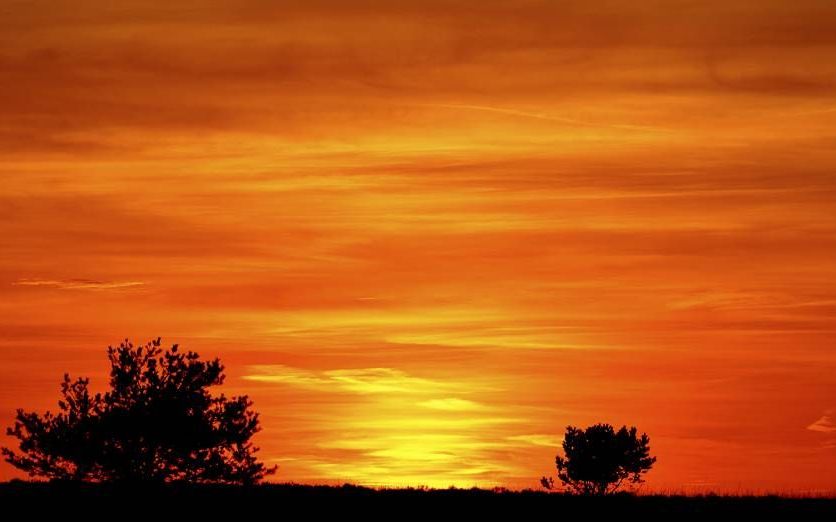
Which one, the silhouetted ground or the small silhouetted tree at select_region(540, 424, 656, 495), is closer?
the silhouetted ground

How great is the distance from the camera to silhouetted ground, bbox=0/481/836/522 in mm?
43094

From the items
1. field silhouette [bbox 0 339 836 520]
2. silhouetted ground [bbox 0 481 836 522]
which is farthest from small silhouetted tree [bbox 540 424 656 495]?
silhouetted ground [bbox 0 481 836 522]

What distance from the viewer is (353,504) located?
4531cm

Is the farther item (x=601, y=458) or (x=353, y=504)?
(x=601, y=458)

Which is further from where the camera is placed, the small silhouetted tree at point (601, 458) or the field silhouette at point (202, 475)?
the small silhouetted tree at point (601, 458)

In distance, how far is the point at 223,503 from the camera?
44625 mm

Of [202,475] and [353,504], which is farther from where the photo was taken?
[202,475]

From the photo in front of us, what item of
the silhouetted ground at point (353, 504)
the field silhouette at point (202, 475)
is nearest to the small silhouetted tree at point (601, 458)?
the field silhouette at point (202, 475)

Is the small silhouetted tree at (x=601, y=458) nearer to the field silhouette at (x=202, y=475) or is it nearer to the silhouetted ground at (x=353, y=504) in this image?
the field silhouette at (x=202, y=475)

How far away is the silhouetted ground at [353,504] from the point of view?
43094 mm

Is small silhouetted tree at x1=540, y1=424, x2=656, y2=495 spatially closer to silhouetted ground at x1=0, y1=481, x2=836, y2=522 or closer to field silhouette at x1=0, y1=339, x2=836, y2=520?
field silhouette at x1=0, y1=339, x2=836, y2=520

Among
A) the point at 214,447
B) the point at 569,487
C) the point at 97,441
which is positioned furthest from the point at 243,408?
the point at 569,487

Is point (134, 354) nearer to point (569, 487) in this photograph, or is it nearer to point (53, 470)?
point (53, 470)

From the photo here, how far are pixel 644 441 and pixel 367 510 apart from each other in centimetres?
7134
